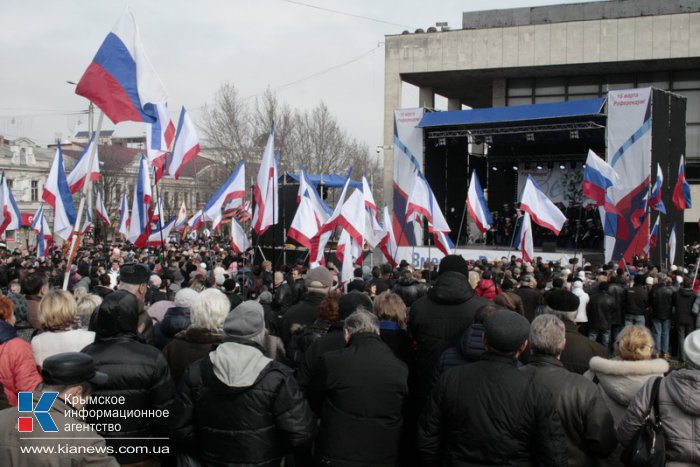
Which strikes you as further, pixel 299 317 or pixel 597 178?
pixel 597 178

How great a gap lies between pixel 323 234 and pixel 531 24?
2421 centimetres

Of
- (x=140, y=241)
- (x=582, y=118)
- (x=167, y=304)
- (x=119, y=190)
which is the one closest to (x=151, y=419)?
(x=167, y=304)

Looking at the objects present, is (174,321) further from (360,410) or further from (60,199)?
(60,199)

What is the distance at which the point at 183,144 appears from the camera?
1241 centimetres

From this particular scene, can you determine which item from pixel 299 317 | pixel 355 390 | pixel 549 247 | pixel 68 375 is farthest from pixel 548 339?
pixel 549 247

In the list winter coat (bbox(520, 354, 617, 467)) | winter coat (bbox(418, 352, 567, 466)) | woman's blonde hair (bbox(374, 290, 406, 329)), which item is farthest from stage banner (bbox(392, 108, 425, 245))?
winter coat (bbox(418, 352, 567, 466))

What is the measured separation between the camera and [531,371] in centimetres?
378

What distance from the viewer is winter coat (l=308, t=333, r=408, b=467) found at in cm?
395

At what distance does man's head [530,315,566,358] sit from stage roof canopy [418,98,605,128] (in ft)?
67.9

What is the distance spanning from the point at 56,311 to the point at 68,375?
1752mm

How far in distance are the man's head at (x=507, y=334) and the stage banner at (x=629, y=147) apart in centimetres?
1822

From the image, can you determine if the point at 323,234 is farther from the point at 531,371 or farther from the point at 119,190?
the point at 119,190

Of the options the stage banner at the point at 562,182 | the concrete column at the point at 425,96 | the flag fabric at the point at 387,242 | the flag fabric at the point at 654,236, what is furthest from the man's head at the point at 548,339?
the concrete column at the point at 425,96

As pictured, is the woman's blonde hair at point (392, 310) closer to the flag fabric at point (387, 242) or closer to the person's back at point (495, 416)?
the person's back at point (495, 416)
